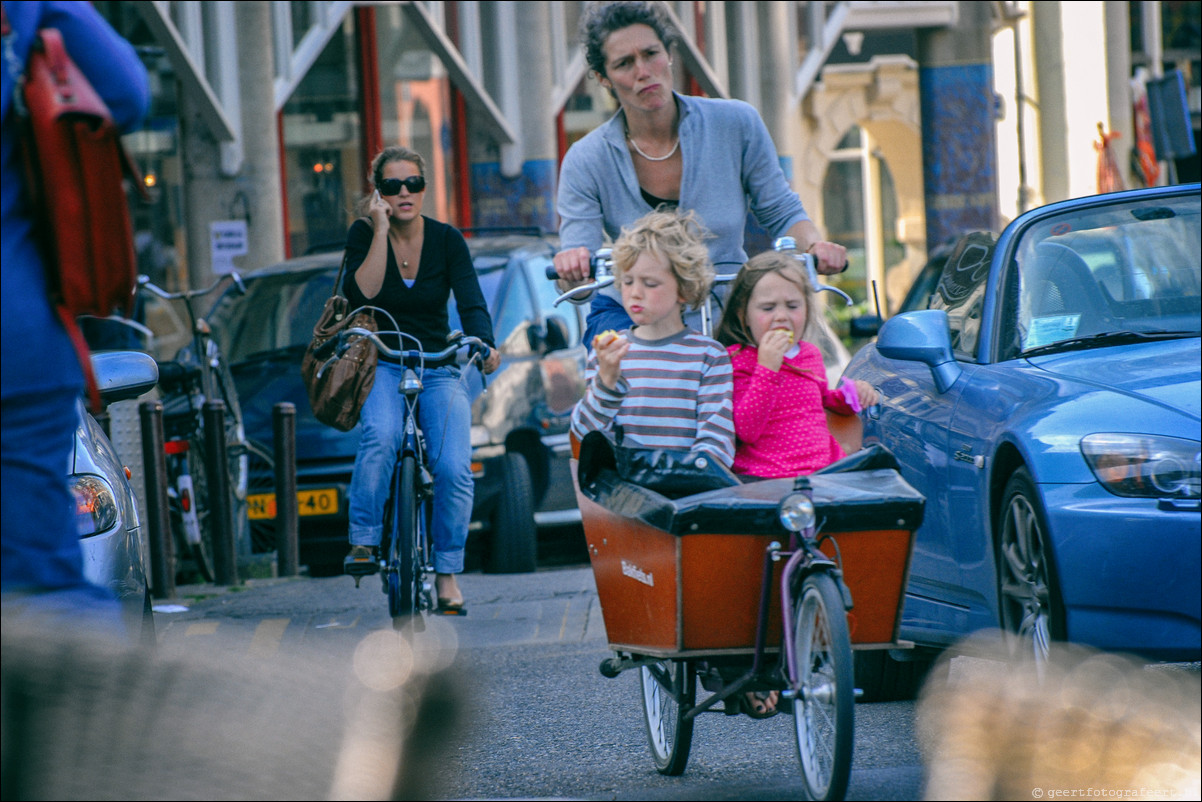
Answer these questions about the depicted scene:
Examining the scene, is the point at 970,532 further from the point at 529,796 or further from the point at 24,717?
the point at 24,717

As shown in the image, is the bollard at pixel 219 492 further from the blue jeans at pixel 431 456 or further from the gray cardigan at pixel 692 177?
the gray cardigan at pixel 692 177

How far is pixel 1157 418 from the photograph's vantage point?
4.66 m

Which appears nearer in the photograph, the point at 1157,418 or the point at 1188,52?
the point at 1157,418

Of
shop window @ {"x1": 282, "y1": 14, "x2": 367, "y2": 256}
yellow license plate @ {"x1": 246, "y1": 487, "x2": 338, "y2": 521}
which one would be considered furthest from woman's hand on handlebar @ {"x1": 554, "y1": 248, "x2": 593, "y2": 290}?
shop window @ {"x1": 282, "y1": 14, "x2": 367, "y2": 256}

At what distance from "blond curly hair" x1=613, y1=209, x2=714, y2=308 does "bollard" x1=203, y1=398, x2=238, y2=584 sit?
5.22 meters

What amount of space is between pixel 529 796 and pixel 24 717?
2.90 metres

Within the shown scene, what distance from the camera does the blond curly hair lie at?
4.54m

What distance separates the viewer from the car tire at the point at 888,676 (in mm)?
5773

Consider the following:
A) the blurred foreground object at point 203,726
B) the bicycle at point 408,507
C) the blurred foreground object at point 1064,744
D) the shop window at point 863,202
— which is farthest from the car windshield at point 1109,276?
the shop window at point 863,202

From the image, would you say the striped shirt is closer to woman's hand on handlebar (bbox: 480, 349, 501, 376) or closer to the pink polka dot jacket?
the pink polka dot jacket

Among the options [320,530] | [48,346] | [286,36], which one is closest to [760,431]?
[48,346]

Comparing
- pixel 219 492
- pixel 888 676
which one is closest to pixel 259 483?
pixel 219 492

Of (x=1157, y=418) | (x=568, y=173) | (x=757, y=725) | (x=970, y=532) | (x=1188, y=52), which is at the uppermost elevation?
(x=1188, y=52)

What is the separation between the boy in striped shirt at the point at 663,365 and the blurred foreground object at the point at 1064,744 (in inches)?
73.0
